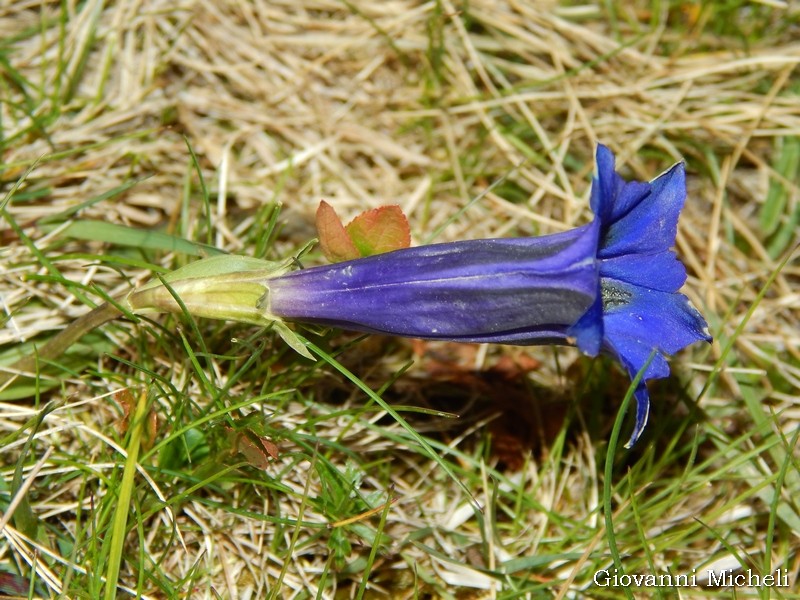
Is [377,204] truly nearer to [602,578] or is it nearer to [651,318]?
[651,318]

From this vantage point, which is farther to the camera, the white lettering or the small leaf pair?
the white lettering

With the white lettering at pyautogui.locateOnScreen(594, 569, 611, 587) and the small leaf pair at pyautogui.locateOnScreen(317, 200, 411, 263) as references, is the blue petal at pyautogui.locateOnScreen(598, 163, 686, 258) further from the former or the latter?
the white lettering at pyautogui.locateOnScreen(594, 569, 611, 587)

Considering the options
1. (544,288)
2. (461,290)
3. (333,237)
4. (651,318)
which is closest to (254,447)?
(333,237)

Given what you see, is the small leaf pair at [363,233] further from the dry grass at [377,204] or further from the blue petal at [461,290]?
the dry grass at [377,204]

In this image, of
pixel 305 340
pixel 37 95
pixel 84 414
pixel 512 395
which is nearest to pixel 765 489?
pixel 512 395

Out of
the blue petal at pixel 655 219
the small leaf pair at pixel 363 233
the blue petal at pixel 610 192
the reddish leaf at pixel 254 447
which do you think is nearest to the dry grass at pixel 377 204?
the reddish leaf at pixel 254 447

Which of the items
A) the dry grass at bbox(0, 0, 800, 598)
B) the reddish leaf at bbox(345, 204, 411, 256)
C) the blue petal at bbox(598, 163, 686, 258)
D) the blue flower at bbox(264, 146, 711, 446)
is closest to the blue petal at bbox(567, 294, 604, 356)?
the blue flower at bbox(264, 146, 711, 446)
